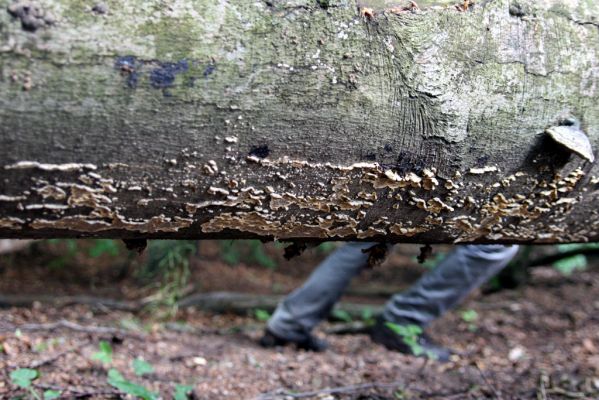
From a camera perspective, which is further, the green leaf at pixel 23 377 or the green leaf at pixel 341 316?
the green leaf at pixel 341 316

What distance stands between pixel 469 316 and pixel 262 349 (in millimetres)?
2024

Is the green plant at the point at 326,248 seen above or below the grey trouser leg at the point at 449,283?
below

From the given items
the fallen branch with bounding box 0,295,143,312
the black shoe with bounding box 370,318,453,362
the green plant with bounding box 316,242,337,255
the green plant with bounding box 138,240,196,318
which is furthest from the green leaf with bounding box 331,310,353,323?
the fallen branch with bounding box 0,295,143,312

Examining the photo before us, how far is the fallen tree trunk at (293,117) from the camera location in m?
1.30

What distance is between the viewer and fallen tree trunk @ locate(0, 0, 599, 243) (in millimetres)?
1302

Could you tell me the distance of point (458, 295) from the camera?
3.72m

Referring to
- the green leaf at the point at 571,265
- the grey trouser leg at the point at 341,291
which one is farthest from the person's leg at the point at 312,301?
the green leaf at the point at 571,265

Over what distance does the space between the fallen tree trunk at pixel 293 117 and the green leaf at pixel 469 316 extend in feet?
10.7

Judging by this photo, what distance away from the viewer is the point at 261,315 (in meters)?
4.75

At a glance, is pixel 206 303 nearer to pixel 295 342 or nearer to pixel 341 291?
pixel 295 342

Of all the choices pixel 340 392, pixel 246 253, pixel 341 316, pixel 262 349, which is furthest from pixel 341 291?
pixel 246 253

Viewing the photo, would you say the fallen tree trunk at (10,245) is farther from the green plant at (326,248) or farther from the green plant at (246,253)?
the green plant at (326,248)

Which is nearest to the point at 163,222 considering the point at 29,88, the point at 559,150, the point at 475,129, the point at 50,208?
the point at 50,208

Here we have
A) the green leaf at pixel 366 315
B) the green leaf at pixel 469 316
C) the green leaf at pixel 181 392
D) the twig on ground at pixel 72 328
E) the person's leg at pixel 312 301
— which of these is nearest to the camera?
the green leaf at pixel 181 392
